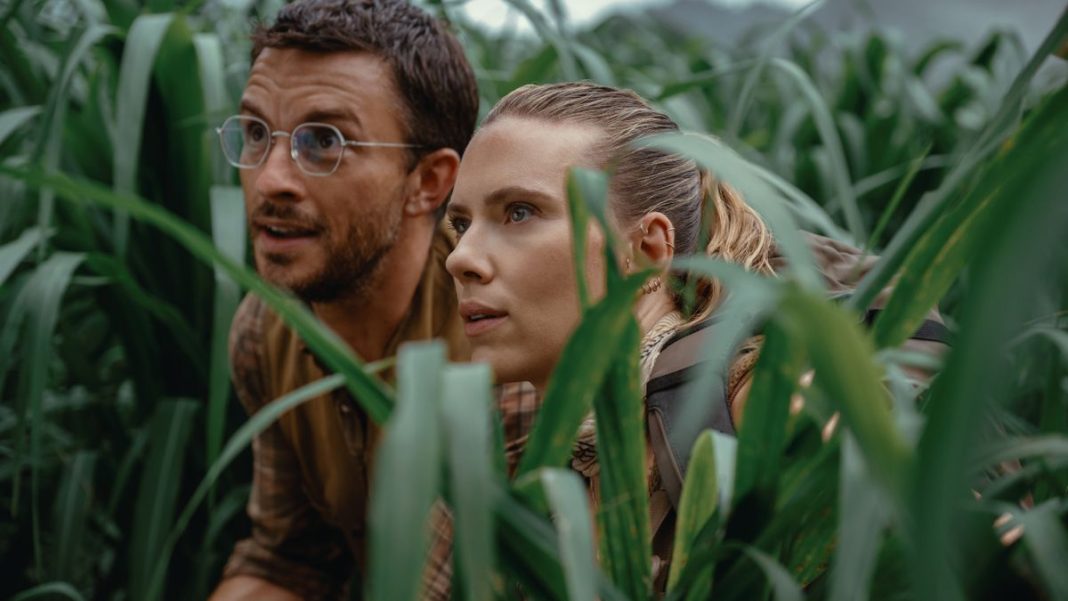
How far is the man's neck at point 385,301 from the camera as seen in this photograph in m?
1.69

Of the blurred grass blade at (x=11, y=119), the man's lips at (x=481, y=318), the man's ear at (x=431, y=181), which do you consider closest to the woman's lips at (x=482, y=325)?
the man's lips at (x=481, y=318)

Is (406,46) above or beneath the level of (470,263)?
above

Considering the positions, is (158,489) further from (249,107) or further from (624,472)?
(624,472)

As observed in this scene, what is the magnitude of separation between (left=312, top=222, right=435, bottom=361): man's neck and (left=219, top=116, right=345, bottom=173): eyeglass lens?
0.15 metres

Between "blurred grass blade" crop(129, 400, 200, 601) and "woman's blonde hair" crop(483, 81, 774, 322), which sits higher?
"woman's blonde hair" crop(483, 81, 774, 322)

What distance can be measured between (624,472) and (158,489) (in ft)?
3.40

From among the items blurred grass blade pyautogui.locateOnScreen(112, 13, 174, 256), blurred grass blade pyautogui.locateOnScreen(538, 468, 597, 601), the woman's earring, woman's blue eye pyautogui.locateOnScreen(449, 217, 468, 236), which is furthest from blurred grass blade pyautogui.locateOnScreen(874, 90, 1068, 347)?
blurred grass blade pyautogui.locateOnScreen(112, 13, 174, 256)

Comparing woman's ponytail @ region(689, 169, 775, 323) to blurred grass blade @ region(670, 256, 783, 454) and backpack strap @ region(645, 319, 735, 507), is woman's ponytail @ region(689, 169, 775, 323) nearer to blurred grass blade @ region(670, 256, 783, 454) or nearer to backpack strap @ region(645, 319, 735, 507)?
backpack strap @ region(645, 319, 735, 507)

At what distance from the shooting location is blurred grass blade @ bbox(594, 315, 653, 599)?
2.61 feet

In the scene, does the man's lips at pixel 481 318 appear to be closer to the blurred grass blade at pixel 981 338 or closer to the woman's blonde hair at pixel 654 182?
the woman's blonde hair at pixel 654 182

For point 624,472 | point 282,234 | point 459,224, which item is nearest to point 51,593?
point 282,234

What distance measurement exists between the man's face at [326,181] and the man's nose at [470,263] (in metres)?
0.46

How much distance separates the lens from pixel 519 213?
1210 mm

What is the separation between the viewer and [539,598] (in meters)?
0.79
